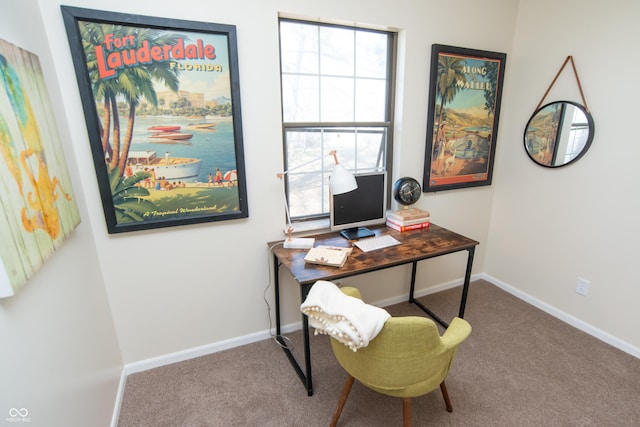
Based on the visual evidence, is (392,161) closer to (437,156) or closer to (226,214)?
(437,156)

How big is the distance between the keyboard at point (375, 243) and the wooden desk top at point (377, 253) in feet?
0.10

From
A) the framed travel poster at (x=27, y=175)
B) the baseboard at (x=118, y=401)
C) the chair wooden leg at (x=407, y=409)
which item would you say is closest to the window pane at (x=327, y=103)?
the framed travel poster at (x=27, y=175)

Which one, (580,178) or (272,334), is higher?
(580,178)

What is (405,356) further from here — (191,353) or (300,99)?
(300,99)

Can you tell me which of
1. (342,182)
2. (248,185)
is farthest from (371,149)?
(248,185)

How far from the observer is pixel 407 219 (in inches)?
85.4

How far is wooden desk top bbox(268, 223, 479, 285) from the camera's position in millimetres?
1604

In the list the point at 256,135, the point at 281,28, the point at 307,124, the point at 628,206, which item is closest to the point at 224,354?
the point at 256,135

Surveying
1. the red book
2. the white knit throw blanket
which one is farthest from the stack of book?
the white knit throw blanket

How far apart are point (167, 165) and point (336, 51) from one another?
1.32 meters

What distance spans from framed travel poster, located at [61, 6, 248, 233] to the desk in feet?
1.69

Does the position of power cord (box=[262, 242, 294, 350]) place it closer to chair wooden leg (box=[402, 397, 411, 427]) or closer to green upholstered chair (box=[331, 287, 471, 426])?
green upholstered chair (box=[331, 287, 471, 426])

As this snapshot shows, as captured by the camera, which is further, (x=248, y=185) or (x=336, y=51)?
(x=336, y=51)

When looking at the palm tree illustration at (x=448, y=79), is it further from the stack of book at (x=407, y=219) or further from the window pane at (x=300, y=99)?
the window pane at (x=300, y=99)
